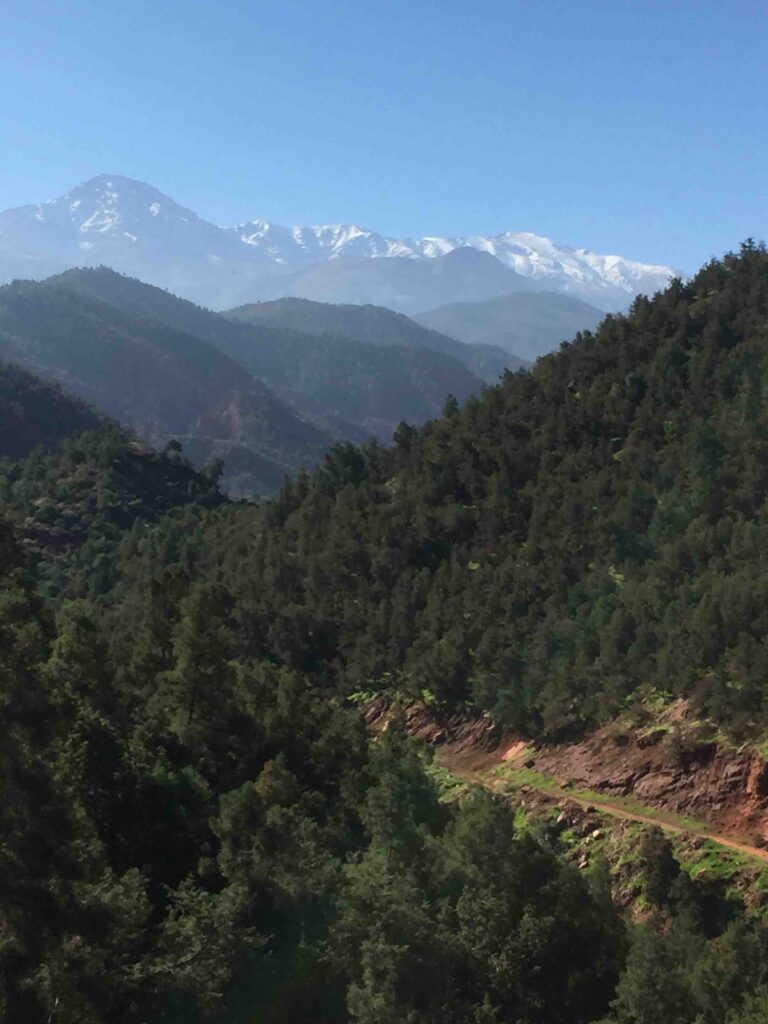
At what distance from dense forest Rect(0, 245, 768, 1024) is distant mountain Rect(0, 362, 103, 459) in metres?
58.6

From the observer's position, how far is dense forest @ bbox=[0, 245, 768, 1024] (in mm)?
12773

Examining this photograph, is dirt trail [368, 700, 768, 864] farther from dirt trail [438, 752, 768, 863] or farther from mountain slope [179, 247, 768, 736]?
mountain slope [179, 247, 768, 736]

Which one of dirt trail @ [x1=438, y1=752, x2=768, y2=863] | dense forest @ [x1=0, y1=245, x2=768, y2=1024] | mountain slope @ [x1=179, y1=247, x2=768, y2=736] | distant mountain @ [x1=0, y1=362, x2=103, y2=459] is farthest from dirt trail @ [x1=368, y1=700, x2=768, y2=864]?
distant mountain @ [x1=0, y1=362, x2=103, y2=459]

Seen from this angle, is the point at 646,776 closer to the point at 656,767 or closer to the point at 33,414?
the point at 656,767

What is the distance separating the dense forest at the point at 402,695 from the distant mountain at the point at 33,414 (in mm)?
58572

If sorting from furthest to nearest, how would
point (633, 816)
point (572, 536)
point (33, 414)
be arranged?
point (33, 414), point (572, 536), point (633, 816)

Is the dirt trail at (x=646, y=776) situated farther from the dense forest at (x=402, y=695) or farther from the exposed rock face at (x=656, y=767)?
the dense forest at (x=402, y=695)

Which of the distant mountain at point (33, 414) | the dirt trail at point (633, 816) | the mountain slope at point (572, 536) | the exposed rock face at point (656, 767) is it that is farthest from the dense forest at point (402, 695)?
the distant mountain at point (33, 414)

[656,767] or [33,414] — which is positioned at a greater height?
[33,414]

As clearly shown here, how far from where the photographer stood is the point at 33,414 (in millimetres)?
116062

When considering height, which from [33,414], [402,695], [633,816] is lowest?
[402,695]

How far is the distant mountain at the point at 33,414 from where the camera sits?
359 ft

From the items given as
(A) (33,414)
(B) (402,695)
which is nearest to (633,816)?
(B) (402,695)

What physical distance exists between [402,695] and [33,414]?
9208cm
